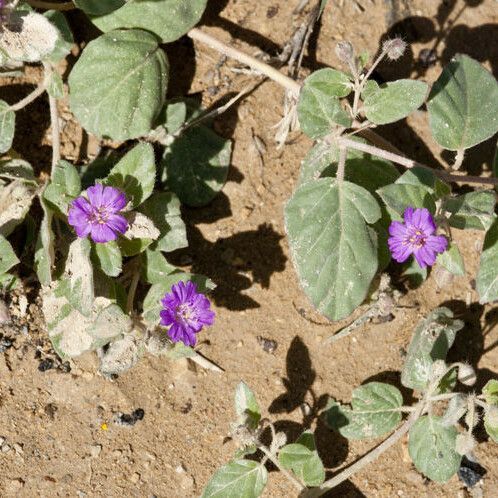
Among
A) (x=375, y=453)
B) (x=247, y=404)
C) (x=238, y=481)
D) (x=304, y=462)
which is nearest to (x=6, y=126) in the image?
(x=247, y=404)

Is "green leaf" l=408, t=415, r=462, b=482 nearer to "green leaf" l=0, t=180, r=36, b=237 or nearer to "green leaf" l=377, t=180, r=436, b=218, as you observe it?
"green leaf" l=377, t=180, r=436, b=218

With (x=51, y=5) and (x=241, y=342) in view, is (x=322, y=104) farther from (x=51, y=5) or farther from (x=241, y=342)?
(x=51, y=5)

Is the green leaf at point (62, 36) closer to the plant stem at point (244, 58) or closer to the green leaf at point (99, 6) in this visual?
the green leaf at point (99, 6)

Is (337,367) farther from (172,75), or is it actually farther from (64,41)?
(64,41)

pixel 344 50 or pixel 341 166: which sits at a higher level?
pixel 344 50

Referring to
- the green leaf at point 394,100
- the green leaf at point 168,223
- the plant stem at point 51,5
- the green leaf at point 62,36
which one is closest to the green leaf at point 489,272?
the green leaf at point 394,100

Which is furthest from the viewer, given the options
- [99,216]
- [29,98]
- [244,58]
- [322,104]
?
[244,58]
